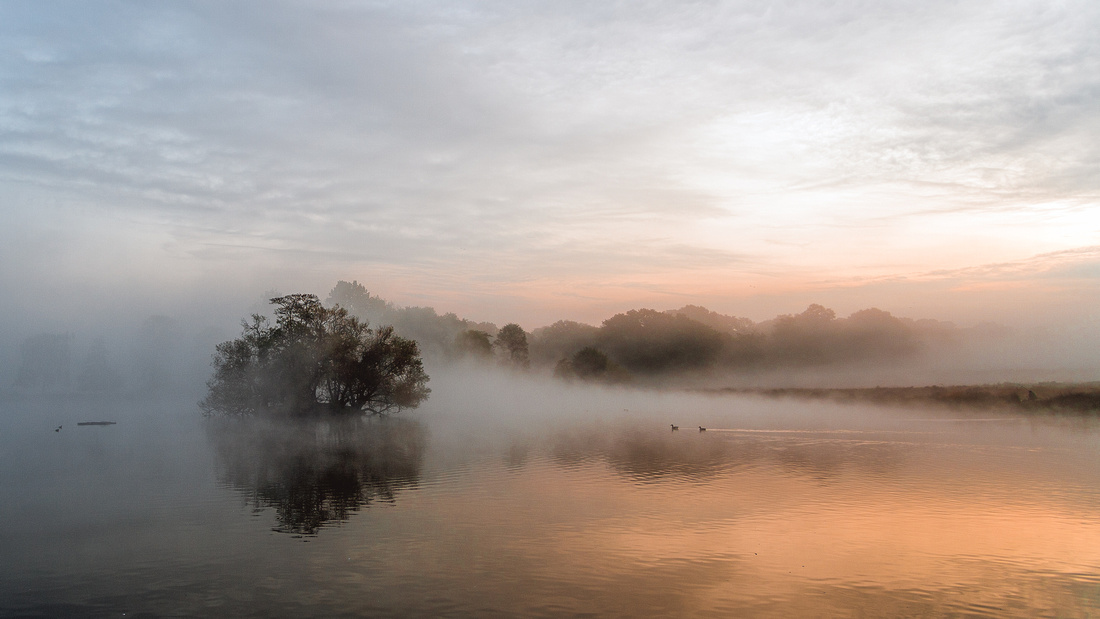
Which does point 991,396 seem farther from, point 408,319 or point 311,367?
point 408,319

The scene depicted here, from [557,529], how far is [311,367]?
68.4 metres

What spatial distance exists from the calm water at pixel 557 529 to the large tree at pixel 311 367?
103 ft

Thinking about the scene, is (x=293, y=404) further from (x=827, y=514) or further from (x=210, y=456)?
(x=827, y=514)

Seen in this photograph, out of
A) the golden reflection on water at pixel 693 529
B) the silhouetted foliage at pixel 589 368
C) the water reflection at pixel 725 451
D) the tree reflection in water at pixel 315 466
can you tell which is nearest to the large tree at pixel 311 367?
the tree reflection in water at pixel 315 466

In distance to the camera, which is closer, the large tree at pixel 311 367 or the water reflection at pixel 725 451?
the water reflection at pixel 725 451

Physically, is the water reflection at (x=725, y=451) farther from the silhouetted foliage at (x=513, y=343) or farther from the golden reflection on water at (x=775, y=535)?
the silhouetted foliage at (x=513, y=343)

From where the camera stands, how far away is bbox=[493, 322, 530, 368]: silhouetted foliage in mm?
165125

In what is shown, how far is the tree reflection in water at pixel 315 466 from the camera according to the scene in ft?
104

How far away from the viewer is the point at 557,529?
27.1m

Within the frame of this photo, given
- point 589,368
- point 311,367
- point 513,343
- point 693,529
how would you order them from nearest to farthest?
point 693,529
point 311,367
point 589,368
point 513,343

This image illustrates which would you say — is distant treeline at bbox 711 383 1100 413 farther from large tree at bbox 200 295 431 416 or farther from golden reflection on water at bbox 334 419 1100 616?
large tree at bbox 200 295 431 416

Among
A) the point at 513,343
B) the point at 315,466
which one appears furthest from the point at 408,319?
the point at 315,466

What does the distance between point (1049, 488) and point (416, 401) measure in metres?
72.8

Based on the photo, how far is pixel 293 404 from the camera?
89.7 metres
